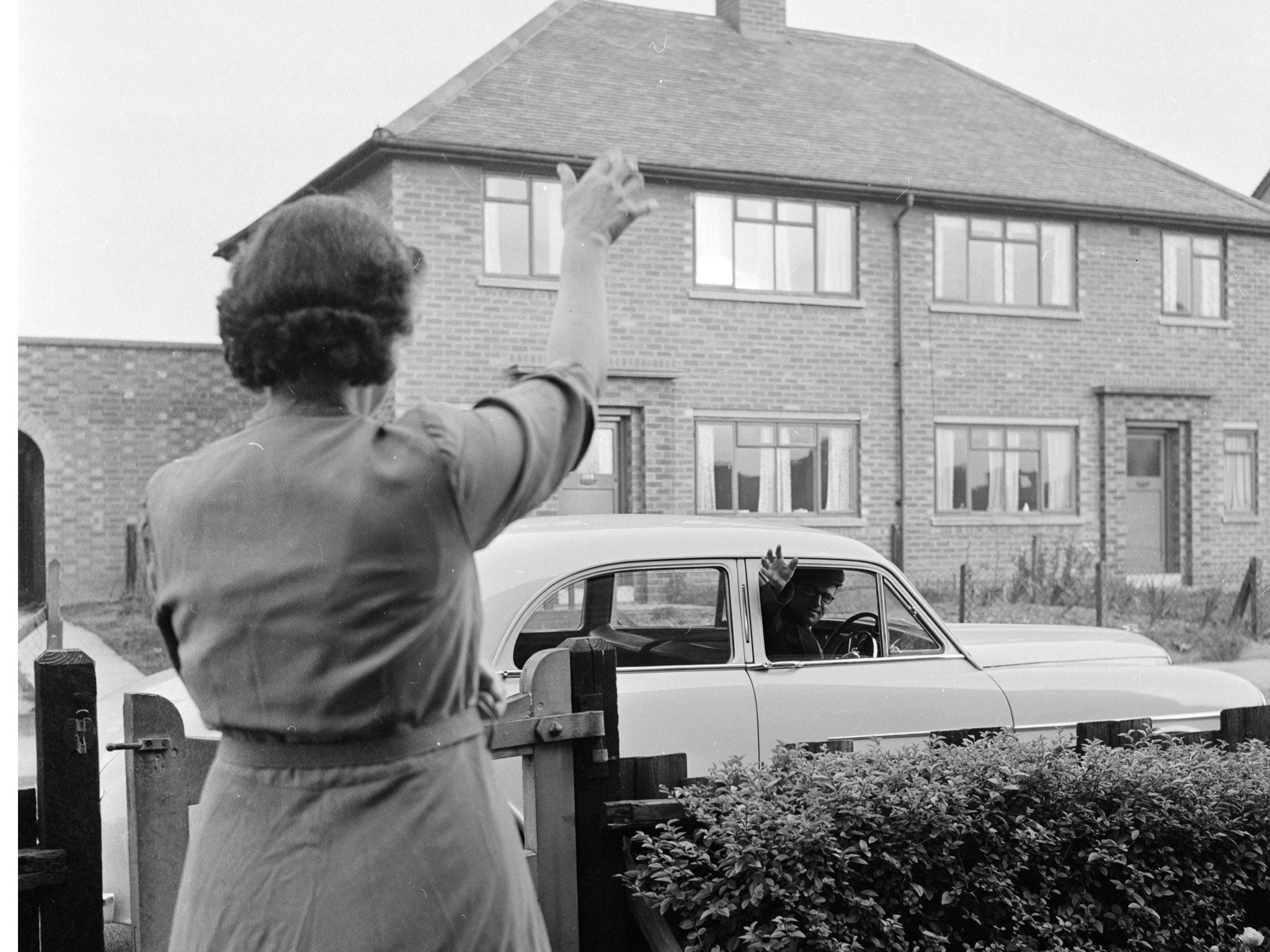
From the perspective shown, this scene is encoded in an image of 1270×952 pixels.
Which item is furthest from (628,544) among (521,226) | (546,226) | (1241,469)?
(1241,469)

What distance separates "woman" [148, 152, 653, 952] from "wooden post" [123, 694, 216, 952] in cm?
144

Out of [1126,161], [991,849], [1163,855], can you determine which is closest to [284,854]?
[991,849]

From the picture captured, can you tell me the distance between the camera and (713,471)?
33.5ft

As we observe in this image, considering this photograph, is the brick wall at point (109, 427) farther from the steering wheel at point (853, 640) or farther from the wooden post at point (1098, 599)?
the wooden post at point (1098, 599)

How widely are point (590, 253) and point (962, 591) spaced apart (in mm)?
8266

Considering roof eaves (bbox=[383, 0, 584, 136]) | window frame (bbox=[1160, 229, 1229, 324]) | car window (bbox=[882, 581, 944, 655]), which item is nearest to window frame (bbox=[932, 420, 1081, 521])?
window frame (bbox=[1160, 229, 1229, 324])

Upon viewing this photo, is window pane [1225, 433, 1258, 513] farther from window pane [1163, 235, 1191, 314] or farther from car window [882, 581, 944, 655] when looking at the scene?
car window [882, 581, 944, 655]

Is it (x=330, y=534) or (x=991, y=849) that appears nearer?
(x=330, y=534)

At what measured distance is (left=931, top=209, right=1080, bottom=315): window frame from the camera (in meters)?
12.5

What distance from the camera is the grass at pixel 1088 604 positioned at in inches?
Result: 413

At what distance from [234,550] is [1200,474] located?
15147 mm

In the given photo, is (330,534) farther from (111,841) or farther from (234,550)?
(111,841)

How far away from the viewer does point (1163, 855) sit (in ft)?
11.1

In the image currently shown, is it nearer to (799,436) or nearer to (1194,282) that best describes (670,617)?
(799,436)
